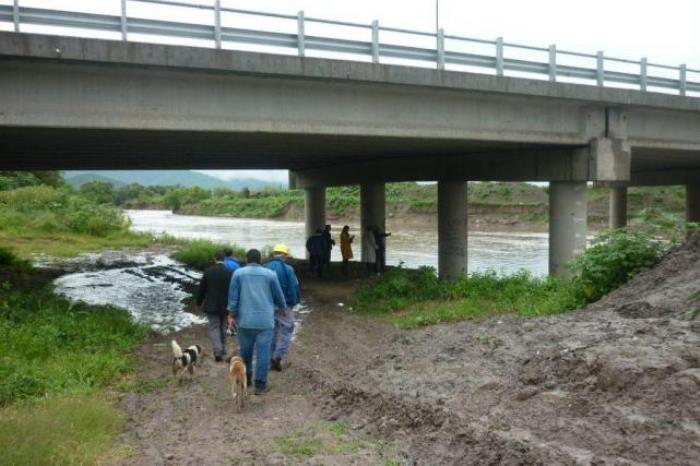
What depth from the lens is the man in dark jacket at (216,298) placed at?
9.27 meters

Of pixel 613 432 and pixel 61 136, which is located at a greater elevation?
pixel 61 136

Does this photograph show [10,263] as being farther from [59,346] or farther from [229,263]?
[229,263]

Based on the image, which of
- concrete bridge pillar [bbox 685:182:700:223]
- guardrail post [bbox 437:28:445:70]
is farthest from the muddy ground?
concrete bridge pillar [bbox 685:182:700:223]

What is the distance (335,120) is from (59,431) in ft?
29.5

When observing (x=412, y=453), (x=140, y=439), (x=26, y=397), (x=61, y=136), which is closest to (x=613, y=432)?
(x=412, y=453)

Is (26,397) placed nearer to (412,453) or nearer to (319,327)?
(412,453)

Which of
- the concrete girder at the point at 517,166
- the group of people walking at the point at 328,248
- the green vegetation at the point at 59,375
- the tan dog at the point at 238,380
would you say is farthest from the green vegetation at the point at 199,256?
the tan dog at the point at 238,380

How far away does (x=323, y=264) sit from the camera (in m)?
20.7

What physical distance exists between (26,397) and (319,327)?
19.8 feet

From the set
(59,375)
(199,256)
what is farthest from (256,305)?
(199,256)

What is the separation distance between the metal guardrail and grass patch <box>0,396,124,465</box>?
6.63 meters

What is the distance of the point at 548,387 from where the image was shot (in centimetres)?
596

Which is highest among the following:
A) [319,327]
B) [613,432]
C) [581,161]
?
[581,161]

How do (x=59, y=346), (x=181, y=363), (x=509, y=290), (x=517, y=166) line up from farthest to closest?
(x=517, y=166) → (x=509, y=290) → (x=59, y=346) → (x=181, y=363)
